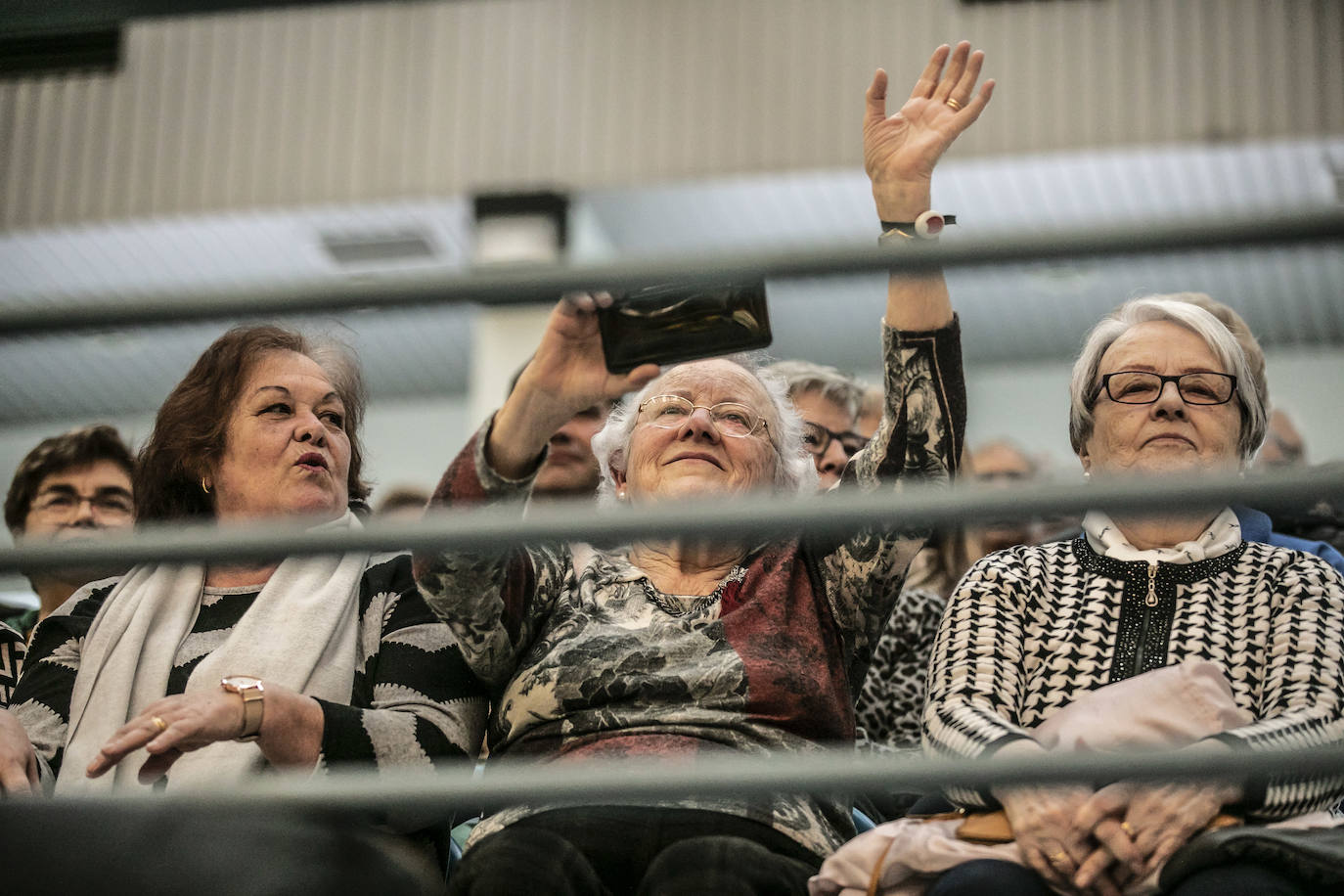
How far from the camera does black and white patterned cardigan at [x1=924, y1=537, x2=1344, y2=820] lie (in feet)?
6.16

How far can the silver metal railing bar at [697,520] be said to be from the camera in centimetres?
93

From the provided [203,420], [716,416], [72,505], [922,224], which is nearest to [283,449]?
[203,420]

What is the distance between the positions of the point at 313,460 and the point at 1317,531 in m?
1.83

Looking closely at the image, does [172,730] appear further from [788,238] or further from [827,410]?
[788,238]

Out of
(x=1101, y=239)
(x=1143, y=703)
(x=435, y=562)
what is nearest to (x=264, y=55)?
(x=435, y=562)

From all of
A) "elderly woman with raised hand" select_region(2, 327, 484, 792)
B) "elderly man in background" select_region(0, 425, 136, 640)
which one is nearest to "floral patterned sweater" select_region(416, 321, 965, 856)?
"elderly woman with raised hand" select_region(2, 327, 484, 792)

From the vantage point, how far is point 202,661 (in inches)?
84.6

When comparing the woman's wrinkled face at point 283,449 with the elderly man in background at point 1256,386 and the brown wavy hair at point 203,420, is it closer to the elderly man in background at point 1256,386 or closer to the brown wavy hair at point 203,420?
the brown wavy hair at point 203,420

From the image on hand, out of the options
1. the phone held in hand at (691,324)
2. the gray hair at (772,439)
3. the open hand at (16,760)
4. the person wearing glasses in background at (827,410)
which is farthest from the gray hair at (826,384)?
the open hand at (16,760)

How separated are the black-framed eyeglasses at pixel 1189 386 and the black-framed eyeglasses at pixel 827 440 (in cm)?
82

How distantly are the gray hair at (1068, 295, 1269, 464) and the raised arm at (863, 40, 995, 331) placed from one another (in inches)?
15.7

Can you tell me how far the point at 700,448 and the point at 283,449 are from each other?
26.5 inches

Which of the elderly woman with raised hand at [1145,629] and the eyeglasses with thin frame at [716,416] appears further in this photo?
the eyeglasses with thin frame at [716,416]

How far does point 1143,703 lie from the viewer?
1780 millimetres
